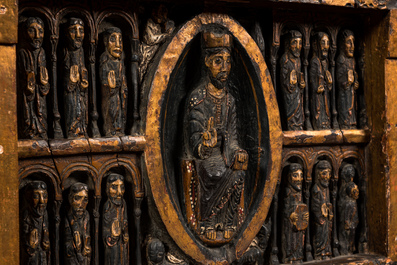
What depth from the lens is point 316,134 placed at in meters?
3.92

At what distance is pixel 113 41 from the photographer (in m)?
3.32

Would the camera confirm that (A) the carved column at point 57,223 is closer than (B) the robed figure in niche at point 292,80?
Yes

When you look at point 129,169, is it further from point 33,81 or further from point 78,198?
point 33,81

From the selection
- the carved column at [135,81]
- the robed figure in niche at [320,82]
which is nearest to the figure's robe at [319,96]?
the robed figure in niche at [320,82]

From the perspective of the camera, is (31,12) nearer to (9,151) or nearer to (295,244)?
(9,151)

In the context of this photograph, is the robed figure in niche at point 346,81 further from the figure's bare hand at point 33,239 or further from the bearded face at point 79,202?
the figure's bare hand at point 33,239

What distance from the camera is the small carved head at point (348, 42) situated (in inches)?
160

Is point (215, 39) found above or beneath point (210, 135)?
above

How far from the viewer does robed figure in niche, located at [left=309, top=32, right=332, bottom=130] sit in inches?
156

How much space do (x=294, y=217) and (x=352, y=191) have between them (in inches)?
19.6

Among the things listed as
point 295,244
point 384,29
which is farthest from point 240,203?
point 384,29

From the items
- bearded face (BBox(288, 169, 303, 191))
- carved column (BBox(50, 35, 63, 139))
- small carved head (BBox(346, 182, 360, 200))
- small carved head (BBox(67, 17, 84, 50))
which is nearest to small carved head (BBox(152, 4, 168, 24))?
small carved head (BBox(67, 17, 84, 50))

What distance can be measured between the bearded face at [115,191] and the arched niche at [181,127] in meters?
0.17

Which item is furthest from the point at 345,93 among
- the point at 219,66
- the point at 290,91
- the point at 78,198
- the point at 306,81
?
the point at 78,198
